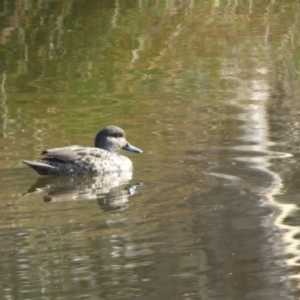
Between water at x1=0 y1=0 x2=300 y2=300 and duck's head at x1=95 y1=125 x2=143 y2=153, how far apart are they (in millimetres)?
193

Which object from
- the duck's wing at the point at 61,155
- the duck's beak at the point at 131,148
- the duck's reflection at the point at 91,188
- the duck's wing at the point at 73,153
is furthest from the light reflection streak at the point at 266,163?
the duck's wing at the point at 61,155

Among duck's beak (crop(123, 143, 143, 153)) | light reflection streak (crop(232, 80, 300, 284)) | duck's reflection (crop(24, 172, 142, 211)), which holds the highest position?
light reflection streak (crop(232, 80, 300, 284))

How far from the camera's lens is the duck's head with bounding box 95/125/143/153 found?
10.3 meters

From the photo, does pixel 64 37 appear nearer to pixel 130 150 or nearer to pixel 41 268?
pixel 130 150

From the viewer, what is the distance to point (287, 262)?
6.60 m

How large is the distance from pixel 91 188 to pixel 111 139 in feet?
4.28

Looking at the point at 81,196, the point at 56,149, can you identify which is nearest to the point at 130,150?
the point at 56,149

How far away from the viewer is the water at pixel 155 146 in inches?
256

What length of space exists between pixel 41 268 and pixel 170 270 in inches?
31.0

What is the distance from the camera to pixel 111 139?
10391mm

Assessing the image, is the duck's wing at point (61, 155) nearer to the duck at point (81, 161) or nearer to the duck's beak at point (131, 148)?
the duck at point (81, 161)

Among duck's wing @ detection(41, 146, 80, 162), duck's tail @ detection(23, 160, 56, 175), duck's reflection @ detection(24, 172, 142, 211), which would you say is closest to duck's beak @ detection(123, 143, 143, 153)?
duck's reflection @ detection(24, 172, 142, 211)

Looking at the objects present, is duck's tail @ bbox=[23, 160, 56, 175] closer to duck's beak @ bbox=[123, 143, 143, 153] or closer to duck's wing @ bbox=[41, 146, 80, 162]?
duck's wing @ bbox=[41, 146, 80, 162]

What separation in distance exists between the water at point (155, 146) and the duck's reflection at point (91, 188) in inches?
1.0
